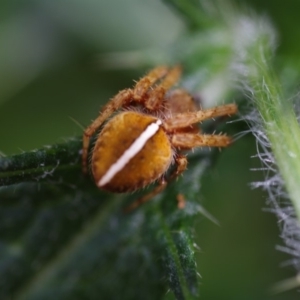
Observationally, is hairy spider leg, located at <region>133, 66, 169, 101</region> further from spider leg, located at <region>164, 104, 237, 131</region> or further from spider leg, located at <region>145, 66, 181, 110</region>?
spider leg, located at <region>164, 104, 237, 131</region>

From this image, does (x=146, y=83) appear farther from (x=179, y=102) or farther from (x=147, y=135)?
(x=147, y=135)

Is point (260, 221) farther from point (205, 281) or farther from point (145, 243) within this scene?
point (145, 243)

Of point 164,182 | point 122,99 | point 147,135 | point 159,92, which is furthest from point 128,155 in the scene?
point 159,92

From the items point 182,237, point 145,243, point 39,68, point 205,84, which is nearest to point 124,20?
point 39,68

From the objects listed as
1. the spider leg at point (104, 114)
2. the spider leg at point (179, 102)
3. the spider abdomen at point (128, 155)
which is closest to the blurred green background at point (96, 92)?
the spider leg at point (179, 102)

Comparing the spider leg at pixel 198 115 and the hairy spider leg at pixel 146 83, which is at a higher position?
the hairy spider leg at pixel 146 83

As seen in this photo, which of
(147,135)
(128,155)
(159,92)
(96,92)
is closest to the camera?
(128,155)

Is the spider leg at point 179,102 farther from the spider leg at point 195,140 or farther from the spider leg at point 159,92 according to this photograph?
the spider leg at point 195,140

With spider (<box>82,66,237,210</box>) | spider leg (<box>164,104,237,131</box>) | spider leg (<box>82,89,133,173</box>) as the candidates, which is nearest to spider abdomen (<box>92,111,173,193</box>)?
spider (<box>82,66,237,210</box>)
